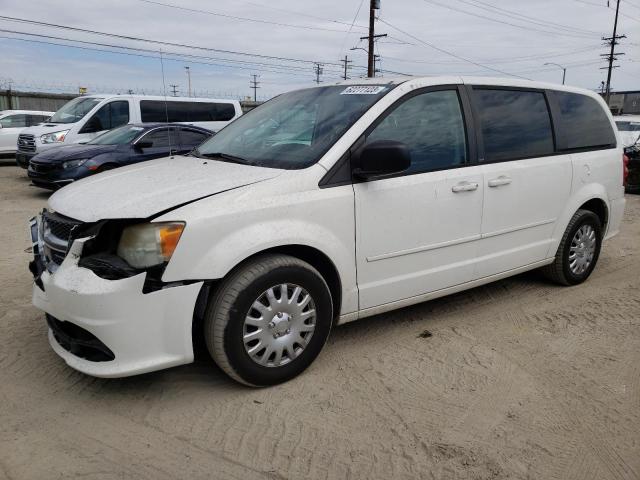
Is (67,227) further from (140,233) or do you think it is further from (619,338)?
(619,338)

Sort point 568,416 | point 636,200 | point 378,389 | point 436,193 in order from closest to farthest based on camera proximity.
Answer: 1. point 568,416
2. point 378,389
3. point 436,193
4. point 636,200

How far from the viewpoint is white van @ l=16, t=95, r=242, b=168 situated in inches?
482

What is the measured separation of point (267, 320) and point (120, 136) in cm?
810

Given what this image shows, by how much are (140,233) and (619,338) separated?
3.36 metres

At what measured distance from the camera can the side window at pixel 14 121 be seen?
1591 centimetres

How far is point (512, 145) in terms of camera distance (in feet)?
13.8

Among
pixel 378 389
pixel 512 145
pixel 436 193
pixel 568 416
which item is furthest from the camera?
pixel 512 145

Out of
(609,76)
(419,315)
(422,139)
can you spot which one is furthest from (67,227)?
(609,76)

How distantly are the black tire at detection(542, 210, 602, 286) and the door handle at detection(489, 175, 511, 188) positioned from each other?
1064 mm

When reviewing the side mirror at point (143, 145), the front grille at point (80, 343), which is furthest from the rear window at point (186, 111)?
the front grille at point (80, 343)

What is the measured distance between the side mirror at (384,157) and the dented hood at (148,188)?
524mm

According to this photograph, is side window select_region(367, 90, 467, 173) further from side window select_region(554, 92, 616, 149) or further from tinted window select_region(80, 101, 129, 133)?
tinted window select_region(80, 101, 129, 133)

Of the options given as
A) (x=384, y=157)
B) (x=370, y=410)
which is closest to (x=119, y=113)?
(x=384, y=157)


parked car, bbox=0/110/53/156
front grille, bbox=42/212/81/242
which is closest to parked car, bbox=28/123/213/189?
front grille, bbox=42/212/81/242
